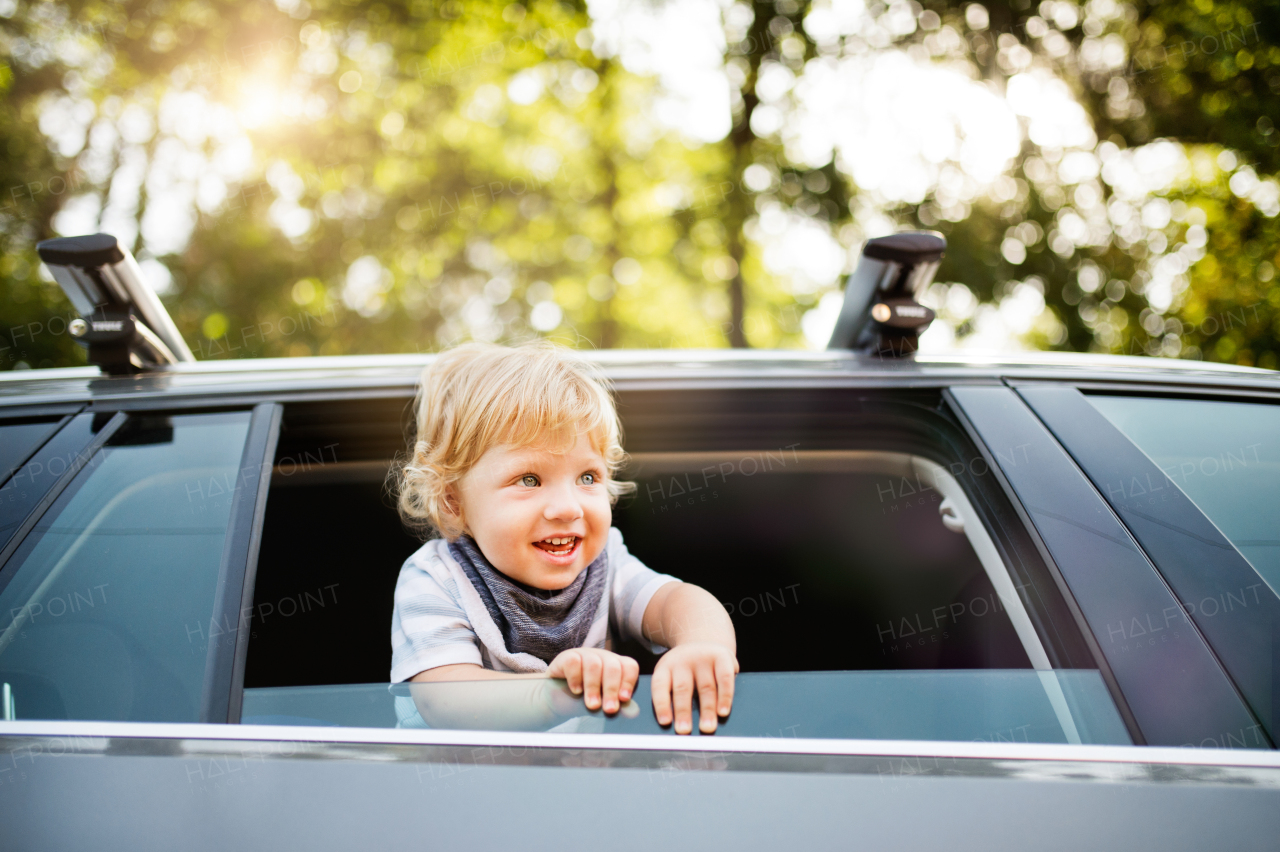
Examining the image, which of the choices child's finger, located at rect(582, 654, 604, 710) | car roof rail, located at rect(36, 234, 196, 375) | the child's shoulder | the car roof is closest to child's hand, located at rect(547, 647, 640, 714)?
child's finger, located at rect(582, 654, 604, 710)

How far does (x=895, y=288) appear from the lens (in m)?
1.74

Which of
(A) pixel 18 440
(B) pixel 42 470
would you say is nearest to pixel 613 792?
(B) pixel 42 470

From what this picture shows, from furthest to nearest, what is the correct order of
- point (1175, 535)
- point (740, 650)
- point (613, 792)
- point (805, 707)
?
point (740, 650) < point (1175, 535) < point (805, 707) < point (613, 792)

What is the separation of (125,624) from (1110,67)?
11.5m

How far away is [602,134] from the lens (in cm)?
1417

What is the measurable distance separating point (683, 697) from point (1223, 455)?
1.11 m

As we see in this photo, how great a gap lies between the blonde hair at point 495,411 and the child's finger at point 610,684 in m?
0.51

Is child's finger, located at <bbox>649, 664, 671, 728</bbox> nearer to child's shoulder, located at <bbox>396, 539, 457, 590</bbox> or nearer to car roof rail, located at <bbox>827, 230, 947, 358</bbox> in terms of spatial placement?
child's shoulder, located at <bbox>396, 539, 457, 590</bbox>

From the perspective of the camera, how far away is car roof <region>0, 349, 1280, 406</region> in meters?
1.50

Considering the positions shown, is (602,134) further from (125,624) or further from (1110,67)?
(125,624)

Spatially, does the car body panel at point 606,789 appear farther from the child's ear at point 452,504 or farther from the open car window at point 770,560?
the child's ear at point 452,504

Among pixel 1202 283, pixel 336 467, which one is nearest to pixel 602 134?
pixel 1202 283

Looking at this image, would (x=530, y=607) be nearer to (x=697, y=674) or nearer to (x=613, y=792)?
(x=697, y=674)

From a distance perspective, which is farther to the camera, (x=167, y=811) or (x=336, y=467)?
(x=336, y=467)
